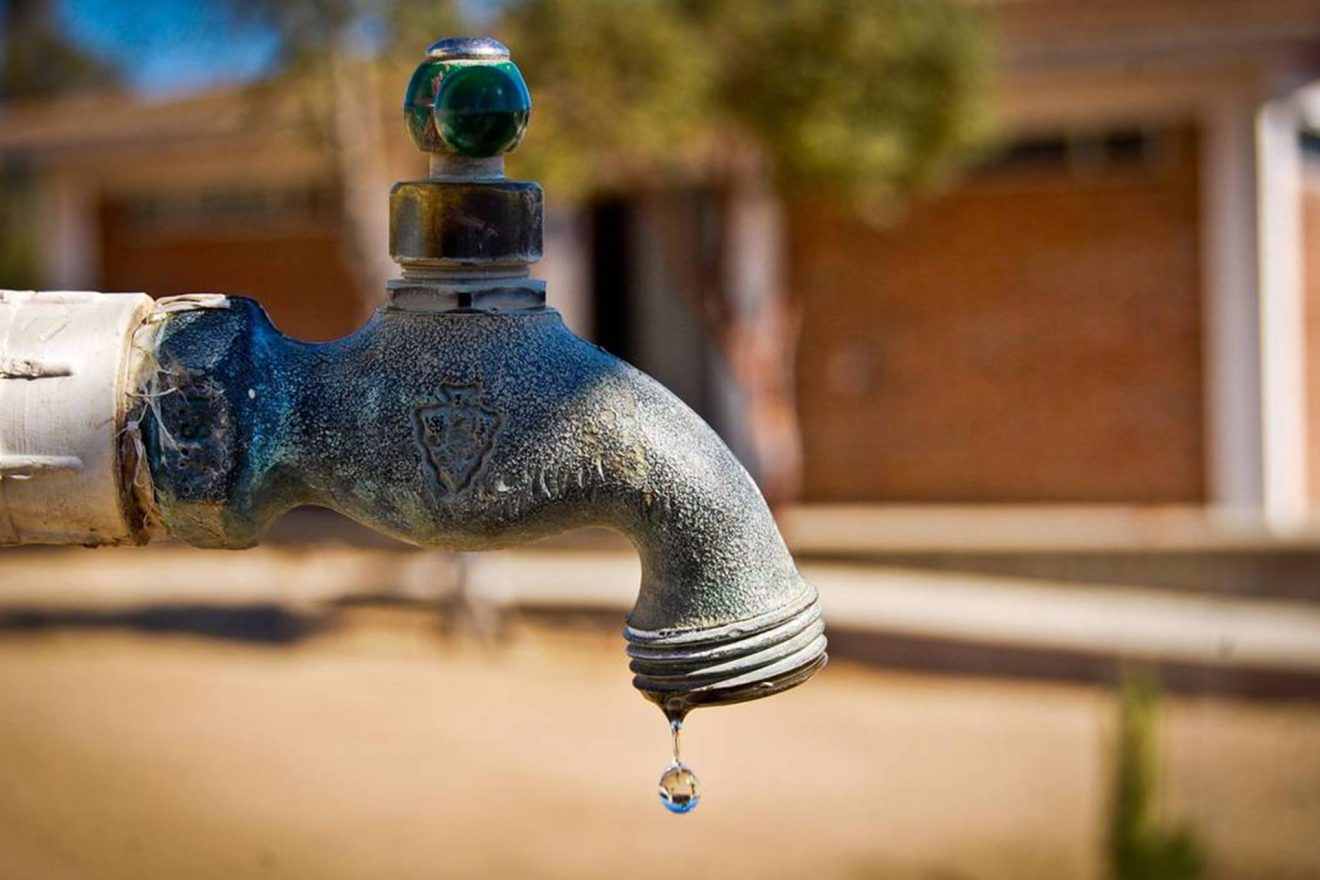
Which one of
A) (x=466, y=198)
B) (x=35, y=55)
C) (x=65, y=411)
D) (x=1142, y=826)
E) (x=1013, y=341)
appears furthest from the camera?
(x=35, y=55)

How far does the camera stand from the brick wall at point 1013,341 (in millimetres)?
10984

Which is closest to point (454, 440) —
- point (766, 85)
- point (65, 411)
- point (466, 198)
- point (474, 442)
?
point (474, 442)

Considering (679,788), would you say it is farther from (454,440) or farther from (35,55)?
(35,55)

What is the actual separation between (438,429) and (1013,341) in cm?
1022

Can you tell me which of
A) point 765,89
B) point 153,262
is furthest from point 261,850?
point 153,262

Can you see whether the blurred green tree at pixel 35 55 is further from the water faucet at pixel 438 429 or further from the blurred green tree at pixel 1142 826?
the water faucet at pixel 438 429

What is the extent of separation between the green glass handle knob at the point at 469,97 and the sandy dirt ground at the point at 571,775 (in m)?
4.75

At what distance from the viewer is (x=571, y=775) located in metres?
6.98

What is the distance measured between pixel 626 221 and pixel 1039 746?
25.9ft

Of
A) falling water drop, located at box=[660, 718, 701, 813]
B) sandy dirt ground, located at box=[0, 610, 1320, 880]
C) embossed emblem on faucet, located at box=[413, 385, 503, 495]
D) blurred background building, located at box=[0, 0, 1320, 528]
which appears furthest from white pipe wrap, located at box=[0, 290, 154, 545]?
blurred background building, located at box=[0, 0, 1320, 528]

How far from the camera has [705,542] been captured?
1.68 meters

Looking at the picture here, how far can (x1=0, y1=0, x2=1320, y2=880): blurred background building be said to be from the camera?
7.00m

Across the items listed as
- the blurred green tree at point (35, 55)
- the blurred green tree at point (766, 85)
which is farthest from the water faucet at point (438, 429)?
the blurred green tree at point (35, 55)

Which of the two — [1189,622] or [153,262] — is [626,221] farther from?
[1189,622]
